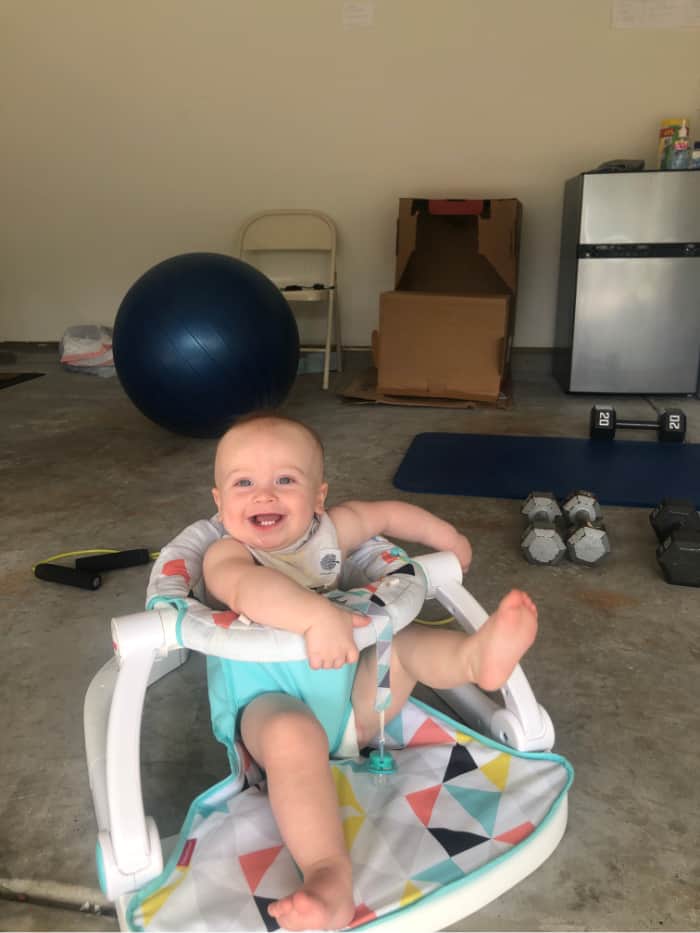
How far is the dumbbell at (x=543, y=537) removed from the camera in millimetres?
1582

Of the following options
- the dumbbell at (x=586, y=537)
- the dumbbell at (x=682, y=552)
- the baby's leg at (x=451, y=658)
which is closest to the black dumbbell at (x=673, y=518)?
the dumbbell at (x=682, y=552)

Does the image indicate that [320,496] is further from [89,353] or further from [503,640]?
[89,353]

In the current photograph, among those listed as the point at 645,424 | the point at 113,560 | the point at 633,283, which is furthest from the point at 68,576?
the point at 633,283

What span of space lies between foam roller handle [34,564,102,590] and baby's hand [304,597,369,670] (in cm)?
88

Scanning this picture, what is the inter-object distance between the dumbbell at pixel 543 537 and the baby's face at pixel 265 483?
2.48 feet

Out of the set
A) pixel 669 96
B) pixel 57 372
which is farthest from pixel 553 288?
pixel 57 372

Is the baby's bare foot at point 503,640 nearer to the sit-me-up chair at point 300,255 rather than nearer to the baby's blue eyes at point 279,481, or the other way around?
the baby's blue eyes at point 279,481

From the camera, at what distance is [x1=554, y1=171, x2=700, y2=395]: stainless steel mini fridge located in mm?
2775

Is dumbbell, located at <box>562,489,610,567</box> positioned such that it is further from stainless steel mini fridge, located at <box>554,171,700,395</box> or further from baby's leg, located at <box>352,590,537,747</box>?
stainless steel mini fridge, located at <box>554,171,700,395</box>

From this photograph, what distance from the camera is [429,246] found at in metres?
3.46

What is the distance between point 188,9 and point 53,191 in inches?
44.5

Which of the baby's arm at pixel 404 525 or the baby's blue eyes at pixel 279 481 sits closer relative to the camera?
the baby's blue eyes at pixel 279 481

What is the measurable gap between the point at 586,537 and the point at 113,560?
102 cm

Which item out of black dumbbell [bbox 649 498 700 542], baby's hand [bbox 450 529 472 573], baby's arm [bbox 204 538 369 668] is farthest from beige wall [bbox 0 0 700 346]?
baby's arm [bbox 204 538 369 668]
